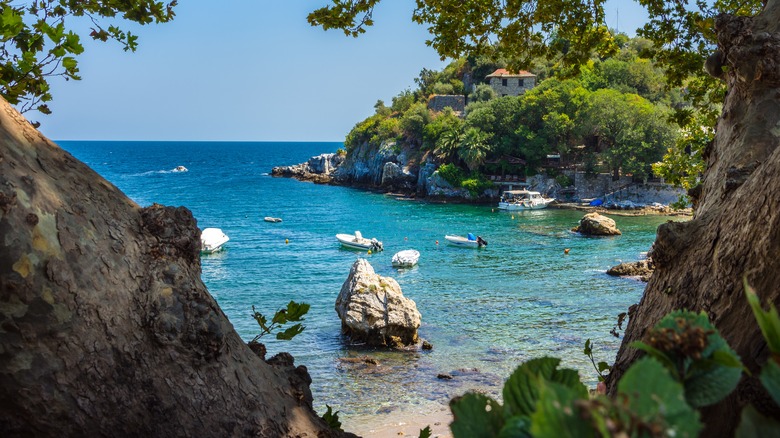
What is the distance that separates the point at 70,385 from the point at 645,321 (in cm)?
286

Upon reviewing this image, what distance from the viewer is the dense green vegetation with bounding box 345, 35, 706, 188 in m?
57.4

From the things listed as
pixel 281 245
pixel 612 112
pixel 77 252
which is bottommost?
pixel 281 245

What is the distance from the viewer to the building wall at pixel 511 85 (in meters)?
79.9

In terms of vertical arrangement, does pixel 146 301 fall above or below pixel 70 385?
above

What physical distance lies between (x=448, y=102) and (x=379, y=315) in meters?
65.5

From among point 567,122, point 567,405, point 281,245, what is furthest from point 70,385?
point 567,122

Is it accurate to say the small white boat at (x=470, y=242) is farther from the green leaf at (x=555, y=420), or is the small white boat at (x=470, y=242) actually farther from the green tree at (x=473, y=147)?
the green leaf at (x=555, y=420)

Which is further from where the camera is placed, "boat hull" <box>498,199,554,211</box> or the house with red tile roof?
the house with red tile roof

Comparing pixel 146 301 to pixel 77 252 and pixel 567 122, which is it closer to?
pixel 77 252

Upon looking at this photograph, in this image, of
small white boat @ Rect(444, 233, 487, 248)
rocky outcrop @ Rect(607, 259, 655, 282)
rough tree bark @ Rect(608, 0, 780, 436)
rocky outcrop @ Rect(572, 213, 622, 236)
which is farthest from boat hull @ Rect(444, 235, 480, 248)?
rough tree bark @ Rect(608, 0, 780, 436)

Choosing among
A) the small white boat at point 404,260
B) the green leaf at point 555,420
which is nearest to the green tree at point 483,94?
the small white boat at point 404,260

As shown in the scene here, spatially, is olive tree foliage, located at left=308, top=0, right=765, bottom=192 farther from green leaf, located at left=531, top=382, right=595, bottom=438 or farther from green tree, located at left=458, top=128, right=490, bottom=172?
green tree, located at left=458, top=128, right=490, bottom=172

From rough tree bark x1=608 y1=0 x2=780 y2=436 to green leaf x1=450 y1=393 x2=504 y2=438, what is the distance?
91 centimetres

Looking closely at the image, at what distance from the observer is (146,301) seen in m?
2.55
